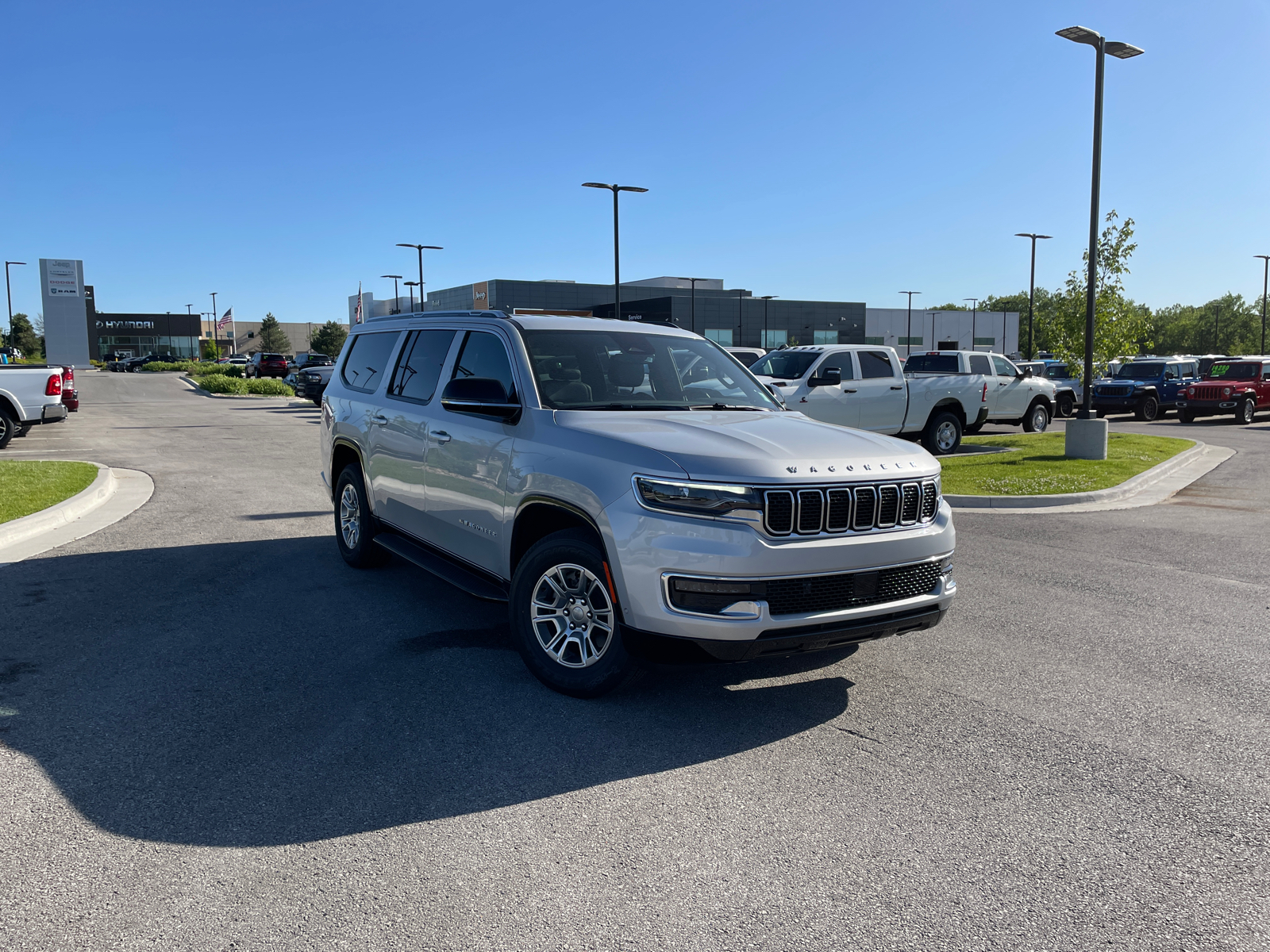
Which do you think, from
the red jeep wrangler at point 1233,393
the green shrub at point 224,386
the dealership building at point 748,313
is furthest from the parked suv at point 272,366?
the red jeep wrangler at point 1233,393

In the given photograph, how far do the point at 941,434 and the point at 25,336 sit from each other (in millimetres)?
115525

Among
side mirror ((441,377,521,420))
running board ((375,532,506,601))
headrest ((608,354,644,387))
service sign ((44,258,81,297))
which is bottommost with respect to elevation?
running board ((375,532,506,601))

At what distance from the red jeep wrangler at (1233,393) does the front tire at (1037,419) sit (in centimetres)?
851

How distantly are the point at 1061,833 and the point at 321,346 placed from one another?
4435 inches

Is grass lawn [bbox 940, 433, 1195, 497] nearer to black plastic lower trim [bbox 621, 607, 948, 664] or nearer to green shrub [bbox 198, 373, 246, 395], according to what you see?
black plastic lower trim [bbox 621, 607, 948, 664]

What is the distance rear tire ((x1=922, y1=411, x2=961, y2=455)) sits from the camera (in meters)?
17.9

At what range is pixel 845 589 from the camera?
4.36 metres

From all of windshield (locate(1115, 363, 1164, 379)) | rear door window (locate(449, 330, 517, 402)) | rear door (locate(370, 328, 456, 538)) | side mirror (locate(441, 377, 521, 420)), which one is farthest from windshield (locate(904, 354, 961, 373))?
side mirror (locate(441, 377, 521, 420))

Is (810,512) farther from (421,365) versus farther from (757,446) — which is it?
(421,365)

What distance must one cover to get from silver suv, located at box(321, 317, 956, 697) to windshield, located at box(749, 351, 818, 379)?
1050 cm

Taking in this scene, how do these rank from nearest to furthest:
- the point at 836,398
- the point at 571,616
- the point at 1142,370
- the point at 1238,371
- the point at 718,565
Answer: the point at 718,565 → the point at 571,616 → the point at 836,398 → the point at 1238,371 → the point at 1142,370

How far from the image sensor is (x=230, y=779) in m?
3.88

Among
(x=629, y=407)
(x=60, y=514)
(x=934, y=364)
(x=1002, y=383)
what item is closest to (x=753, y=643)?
(x=629, y=407)

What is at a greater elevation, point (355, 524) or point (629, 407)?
point (629, 407)
